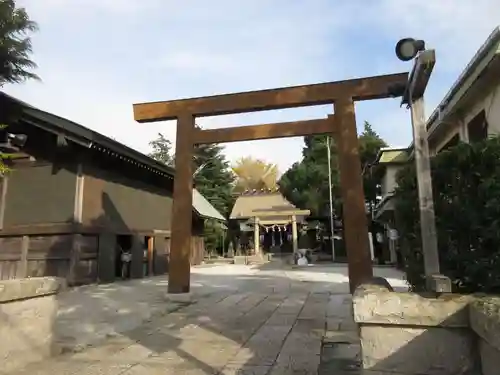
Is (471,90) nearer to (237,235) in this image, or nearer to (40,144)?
(40,144)

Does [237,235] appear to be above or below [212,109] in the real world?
below

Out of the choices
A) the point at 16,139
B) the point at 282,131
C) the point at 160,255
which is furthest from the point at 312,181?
the point at 282,131

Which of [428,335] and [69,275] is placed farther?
[69,275]

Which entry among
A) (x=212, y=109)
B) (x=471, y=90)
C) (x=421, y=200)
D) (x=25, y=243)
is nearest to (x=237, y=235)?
(x=25, y=243)

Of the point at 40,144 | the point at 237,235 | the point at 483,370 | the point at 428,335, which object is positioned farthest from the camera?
the point at 237,235

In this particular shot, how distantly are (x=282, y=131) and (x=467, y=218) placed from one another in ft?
16.0

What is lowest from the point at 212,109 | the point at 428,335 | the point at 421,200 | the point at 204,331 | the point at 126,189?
the point at 204,331

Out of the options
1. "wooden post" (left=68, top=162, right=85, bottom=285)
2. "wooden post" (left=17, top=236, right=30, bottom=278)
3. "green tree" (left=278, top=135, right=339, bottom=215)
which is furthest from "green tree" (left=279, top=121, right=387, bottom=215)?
"wooden post" (left=17, top=236, right=30, bottom=278)

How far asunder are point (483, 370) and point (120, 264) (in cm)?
1262

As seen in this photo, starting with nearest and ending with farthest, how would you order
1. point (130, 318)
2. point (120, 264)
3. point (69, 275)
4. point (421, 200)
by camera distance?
1. point (421, 200)
2. point (130, 318)
3. point (69, 275)
4. point (120, 264)

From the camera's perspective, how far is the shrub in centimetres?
328

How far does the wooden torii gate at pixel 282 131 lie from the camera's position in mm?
7098

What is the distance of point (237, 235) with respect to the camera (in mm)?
32750

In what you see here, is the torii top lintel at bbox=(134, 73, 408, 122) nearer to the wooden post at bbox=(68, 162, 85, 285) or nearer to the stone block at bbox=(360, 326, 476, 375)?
the wooden post at bbox=(68, 162, 85, 285)
